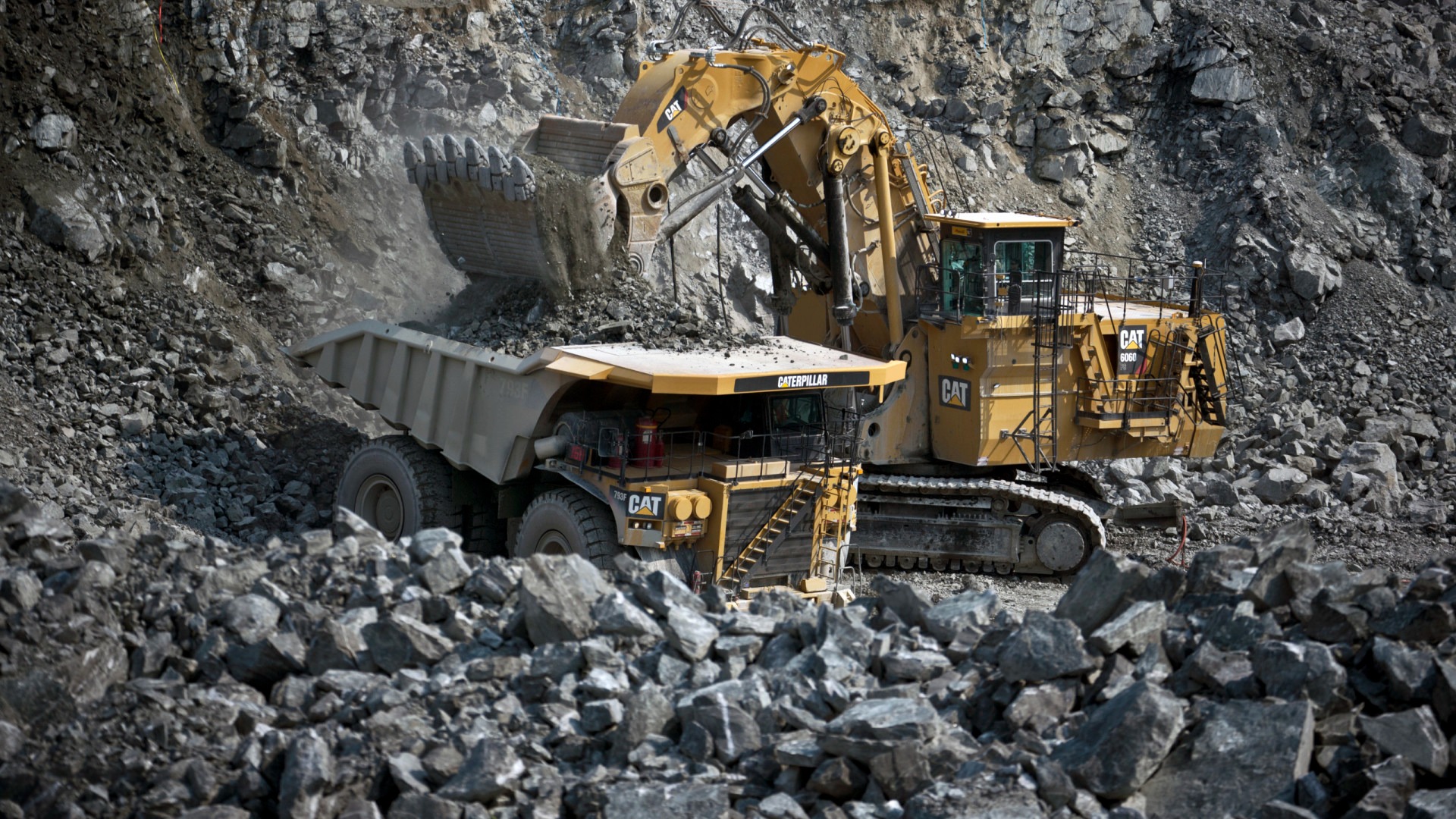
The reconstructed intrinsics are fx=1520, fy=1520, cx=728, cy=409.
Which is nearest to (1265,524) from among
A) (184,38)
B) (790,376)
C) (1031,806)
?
(790,376)

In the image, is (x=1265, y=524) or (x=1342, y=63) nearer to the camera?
(x=1265, y=524)

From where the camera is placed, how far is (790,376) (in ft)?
35.3

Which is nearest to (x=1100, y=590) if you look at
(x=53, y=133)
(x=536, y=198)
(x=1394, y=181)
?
(x=536, y=198)

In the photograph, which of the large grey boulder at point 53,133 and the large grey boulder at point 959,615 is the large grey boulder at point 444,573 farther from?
the large grey boulder at point 53,133

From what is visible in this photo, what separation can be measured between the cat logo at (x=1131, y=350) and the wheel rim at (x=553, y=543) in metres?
5.53

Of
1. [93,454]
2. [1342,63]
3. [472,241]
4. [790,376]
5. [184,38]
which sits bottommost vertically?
[93,454]

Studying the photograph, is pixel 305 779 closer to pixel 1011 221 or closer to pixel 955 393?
pixel 955 393

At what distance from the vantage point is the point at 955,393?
1361 cm

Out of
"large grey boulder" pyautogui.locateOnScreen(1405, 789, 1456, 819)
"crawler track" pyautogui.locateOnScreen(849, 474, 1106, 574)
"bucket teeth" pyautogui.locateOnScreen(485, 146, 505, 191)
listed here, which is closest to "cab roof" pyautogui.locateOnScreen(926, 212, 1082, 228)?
"crawler track" pyautogui.locateOnScreen(849, 474, 1106, 574)

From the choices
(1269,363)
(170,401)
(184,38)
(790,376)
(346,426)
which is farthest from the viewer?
(1269,363)

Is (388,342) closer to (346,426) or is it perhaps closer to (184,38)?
(346,426)

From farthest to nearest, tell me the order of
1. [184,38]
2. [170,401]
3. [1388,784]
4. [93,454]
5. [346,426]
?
[184,38], [346,426], [170,401], [93,454], [1388,784]

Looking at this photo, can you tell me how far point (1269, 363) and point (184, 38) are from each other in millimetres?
14341

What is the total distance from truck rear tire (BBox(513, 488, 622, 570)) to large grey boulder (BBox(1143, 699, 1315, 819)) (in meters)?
5.17
